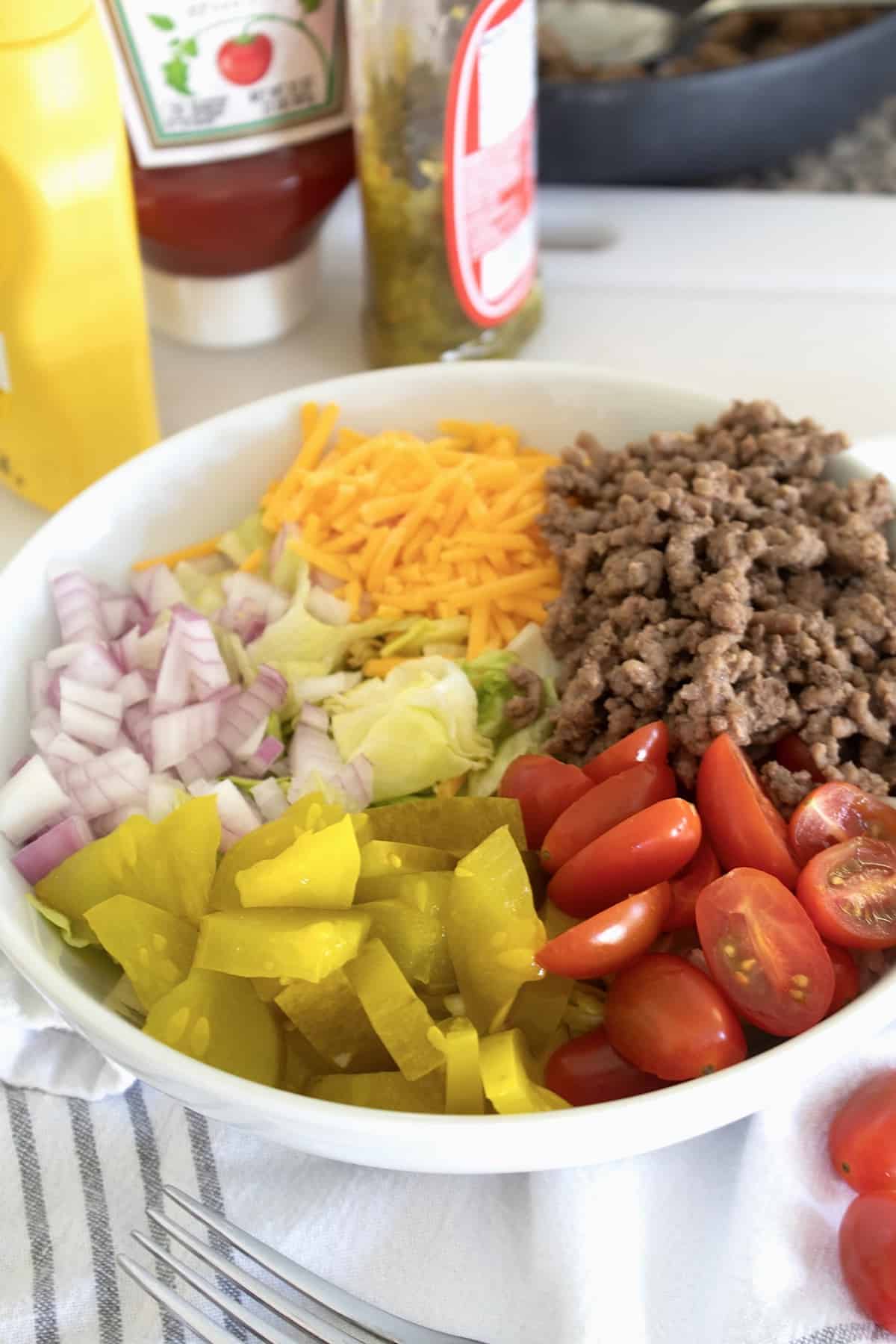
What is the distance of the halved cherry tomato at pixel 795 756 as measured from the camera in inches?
44.5

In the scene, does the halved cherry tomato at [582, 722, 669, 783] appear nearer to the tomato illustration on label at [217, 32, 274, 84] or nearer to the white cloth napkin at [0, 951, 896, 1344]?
the white cloth napkin at [0, 951, 896, 1344]

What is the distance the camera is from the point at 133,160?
1.66m

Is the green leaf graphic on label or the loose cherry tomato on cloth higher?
the green leaf graphic on label

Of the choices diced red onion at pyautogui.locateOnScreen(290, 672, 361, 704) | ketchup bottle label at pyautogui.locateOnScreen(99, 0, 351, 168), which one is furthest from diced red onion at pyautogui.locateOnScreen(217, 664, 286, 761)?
ketchup bottle label at pyautogui.locateOnScreen(99, 0, 351, 168)

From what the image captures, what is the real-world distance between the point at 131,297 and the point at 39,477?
246 millimetres

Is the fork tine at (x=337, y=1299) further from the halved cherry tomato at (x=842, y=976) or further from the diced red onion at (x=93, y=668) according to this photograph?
the diced red onion at (x=93, y=668)

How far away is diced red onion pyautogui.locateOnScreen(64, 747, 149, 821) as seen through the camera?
1.17 meters

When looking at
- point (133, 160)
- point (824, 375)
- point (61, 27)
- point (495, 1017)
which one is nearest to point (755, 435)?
point (824, 375)

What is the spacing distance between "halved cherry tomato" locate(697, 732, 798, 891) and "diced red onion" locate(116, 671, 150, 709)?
1.73 ft

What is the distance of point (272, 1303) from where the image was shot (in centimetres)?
91

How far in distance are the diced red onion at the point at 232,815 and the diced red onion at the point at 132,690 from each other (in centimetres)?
15

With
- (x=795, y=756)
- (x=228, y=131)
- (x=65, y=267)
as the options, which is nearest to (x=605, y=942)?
(x=795, y=756)

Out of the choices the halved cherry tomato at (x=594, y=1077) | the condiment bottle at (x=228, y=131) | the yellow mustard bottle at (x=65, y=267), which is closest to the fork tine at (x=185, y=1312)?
the halved cherry tomato at (x=594, y=1077)

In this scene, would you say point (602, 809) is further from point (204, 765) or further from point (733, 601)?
point (204, 765)
